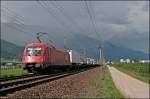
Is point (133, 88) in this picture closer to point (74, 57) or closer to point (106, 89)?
point (106, 89)

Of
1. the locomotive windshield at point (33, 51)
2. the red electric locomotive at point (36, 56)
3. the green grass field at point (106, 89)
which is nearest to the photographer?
the green grass field at point (106, 89)

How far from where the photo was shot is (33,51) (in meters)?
35.2

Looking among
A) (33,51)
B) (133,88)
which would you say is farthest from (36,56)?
(133,88)

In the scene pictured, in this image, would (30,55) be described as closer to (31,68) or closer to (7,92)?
(31,68)

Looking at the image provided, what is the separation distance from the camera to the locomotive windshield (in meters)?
35.0

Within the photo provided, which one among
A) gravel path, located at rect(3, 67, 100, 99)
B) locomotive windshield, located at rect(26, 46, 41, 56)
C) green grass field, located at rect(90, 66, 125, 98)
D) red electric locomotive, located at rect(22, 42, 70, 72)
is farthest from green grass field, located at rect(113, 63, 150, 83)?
gravel path, located at rect(3, 67, 100, 99)

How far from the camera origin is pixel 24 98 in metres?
13.1

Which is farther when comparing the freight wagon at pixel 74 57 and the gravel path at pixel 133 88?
the freight wagon at pixel 74 57

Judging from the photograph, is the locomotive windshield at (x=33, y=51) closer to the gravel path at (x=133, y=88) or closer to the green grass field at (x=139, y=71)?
the gravel path at (x=133, y=88)

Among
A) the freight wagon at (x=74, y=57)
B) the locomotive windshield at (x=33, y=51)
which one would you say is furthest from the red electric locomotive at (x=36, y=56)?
the freight wagon at (x=74, y=57)

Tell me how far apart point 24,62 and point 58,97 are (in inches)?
804

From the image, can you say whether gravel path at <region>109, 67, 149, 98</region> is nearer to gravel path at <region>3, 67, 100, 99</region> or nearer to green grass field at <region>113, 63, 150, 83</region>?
gravel path at <region>3, 67, 100, 99</region>

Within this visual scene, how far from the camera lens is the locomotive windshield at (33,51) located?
115ft

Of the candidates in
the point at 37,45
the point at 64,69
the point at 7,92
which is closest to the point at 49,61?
the point at 37,45
